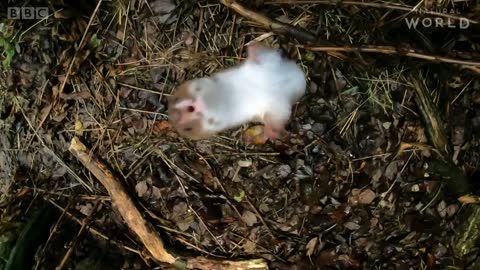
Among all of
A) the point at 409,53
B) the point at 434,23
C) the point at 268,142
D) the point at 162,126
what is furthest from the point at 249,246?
the point at 434,23

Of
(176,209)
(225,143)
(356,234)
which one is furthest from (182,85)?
(356,234)

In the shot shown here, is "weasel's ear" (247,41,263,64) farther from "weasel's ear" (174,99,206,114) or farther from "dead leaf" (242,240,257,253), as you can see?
"dead leaf" (242,240,257,253)

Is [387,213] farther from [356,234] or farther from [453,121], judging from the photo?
[453,121]

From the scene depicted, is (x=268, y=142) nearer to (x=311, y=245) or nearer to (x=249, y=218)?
(x=249, y=218)

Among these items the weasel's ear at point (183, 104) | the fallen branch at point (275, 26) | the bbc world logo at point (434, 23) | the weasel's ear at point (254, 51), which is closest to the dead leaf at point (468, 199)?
the bbc world logo at point (434, 23)

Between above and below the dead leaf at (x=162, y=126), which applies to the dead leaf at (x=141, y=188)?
below

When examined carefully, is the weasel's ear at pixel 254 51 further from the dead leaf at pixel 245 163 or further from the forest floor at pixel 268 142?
the dead leaf at pixel 245 163
